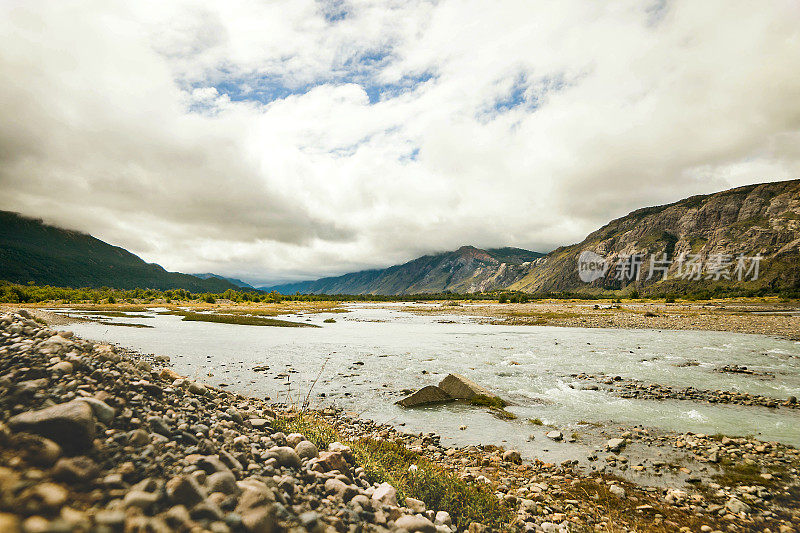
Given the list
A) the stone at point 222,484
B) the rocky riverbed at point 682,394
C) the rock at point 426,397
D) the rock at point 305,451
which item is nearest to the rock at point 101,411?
the stone at point 222,484

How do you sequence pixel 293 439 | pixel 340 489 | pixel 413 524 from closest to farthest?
pixel 413 524 → pixel 340 489 → pixel 293 439

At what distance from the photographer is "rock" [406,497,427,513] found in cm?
723

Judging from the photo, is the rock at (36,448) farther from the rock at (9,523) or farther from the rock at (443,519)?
the rock at (443,519)

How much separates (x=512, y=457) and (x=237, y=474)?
8.75 metres

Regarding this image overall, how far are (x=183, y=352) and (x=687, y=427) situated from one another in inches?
1480

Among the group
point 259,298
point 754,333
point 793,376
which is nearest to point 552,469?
point 793,376

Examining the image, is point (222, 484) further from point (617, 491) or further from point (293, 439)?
point (617, 491)

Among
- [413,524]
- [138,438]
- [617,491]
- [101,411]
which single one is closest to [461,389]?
[617,491]

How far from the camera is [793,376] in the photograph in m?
23.5

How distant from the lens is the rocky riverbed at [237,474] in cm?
440

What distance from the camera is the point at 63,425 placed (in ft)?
16.8

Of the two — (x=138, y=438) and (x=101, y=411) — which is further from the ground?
(x=101, y=411)

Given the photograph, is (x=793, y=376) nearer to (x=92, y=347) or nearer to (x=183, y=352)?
(x=92, y=347)

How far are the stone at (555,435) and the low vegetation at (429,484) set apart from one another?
5531 mm
